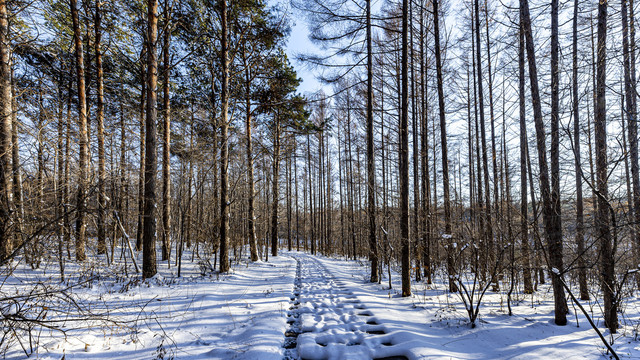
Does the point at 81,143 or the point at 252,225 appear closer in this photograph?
the point at 81,143

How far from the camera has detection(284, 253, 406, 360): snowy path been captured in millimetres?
3076

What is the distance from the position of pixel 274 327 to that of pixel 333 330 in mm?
897

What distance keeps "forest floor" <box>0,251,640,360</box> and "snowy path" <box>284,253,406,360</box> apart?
2 centimetres

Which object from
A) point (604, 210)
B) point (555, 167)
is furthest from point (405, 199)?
point (604, 210)

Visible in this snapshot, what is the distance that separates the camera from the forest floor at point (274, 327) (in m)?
2.97

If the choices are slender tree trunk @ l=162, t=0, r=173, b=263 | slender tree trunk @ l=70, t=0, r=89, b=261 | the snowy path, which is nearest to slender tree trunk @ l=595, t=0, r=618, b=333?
the snowy path

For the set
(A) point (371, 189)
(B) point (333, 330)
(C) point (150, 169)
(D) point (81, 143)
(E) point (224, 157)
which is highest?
(D) point (81, 143)

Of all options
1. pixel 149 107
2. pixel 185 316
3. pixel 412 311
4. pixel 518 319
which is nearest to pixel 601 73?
pixel 518 319

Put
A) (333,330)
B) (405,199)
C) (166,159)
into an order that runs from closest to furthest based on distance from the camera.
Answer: (333,330), (405,199), (166,159)

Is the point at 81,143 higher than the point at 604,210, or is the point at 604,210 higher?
the point at 81,143

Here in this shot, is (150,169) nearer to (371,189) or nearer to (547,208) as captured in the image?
(371,189)

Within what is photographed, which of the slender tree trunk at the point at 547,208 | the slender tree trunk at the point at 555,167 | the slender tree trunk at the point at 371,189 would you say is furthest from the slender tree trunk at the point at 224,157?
the slender tree trunk at the point at 555,167

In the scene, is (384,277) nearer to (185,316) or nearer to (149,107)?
(185,316)

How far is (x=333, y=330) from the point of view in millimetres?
3775
